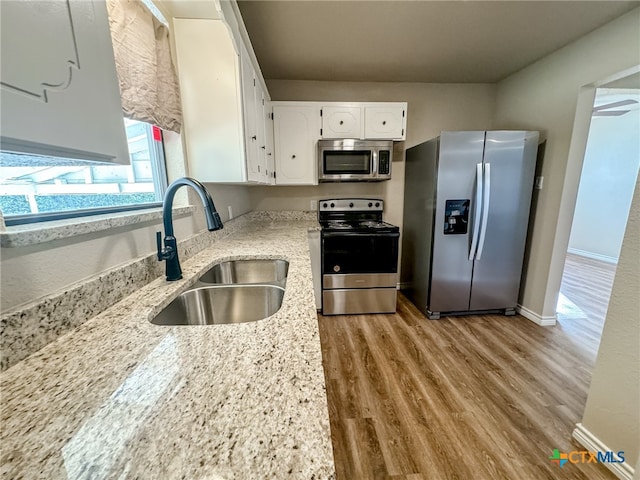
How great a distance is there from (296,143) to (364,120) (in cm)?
75

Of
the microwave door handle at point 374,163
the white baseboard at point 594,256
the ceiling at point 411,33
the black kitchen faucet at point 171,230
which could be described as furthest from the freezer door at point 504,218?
the white baseboard at point 594,256

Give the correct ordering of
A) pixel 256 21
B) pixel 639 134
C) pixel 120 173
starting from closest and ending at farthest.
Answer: pixel 120 173
pixel 256 21
pixel 639 134

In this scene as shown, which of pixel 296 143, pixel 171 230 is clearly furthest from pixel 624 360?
pixel 296 143

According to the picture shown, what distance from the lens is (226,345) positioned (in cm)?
61

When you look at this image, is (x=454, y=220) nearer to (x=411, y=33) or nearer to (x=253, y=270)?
(x=411, y=33)

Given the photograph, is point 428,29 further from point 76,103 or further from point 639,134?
point 639,134

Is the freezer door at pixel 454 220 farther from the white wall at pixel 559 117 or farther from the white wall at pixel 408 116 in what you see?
the white wall at pixel 408 116

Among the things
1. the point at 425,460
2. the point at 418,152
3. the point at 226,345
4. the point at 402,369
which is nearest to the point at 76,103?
the point at 226,345

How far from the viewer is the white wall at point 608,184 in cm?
409

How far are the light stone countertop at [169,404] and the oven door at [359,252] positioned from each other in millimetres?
1747

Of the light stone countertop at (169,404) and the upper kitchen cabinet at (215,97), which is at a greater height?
the upper kitchen cabinet at (215,97)

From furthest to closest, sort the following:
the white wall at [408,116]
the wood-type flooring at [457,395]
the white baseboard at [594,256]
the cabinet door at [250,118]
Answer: the white baseboard at [594,256], the white wall at [408,116], the cabinet door at [250,118], the wood-type flooring at [457,395]

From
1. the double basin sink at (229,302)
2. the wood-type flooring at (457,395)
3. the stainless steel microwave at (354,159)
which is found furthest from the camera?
the stainless steel microwave at (354,159)

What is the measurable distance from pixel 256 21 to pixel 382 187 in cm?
198
